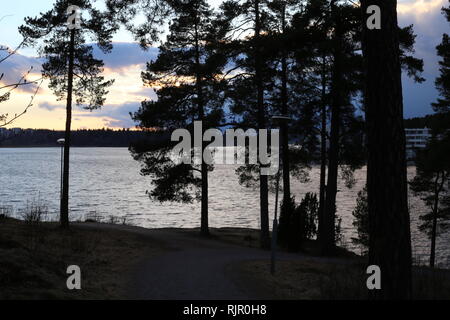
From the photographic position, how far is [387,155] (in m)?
7.80

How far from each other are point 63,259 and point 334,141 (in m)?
12.3

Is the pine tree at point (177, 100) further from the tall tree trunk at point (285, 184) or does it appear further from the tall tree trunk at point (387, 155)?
the tall tree trunk at point (387, 155)

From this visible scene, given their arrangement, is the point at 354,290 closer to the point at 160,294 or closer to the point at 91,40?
the point at 160,294

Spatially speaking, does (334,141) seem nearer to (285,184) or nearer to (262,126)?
(262,126)

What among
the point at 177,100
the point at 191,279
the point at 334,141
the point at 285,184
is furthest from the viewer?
the point at 177,100

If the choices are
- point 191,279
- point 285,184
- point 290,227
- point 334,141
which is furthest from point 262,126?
point 191,279

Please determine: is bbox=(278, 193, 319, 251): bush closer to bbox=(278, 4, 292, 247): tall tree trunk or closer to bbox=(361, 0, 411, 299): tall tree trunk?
bbox=(278, 4, 292, 247): tall tree trunk

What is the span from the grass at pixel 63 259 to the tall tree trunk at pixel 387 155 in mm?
5905

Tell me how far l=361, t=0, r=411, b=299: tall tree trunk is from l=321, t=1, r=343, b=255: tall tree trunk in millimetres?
9726

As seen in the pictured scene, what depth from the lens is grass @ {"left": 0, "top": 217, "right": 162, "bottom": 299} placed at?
9.18 meters

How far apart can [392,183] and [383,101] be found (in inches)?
57.5

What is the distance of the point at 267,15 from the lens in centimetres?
2081

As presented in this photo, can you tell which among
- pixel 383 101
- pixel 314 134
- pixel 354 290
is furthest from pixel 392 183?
pixel 314 134

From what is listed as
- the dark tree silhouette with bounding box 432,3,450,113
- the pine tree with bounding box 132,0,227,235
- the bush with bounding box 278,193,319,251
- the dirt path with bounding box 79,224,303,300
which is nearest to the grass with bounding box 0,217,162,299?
the dirt path with bounding box 79,224,303,300
